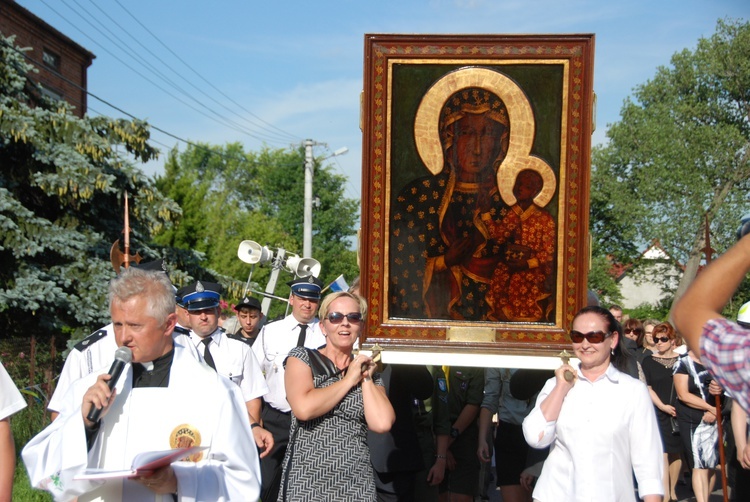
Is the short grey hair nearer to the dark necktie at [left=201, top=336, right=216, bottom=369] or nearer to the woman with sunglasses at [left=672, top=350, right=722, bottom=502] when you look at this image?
the dark necktie at [left=201, top=336, right=216, bottom=369]

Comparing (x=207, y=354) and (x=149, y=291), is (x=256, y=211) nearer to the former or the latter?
(x=207, y=354)

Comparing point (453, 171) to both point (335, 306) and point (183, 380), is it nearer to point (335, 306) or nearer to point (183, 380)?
point (335, 306)

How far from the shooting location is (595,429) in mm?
5180

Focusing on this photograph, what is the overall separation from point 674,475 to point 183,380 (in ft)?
30.5

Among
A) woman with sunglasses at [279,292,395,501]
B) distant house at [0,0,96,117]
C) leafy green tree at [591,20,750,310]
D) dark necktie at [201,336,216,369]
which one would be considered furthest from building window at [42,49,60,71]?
woman with sunglasses at [279,292,395,501]

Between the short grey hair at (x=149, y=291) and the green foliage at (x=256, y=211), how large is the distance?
28038 mm

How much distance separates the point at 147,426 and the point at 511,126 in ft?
11.8

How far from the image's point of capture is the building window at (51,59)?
3397 centimetres

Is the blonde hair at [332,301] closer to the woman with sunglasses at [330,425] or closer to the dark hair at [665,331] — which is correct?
the woman with sunglasses at [330,425]

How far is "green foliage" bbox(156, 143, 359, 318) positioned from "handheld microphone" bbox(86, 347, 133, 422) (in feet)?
93.3

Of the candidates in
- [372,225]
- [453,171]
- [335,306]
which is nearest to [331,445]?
[335,306]

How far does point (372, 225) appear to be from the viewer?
21.5 ft

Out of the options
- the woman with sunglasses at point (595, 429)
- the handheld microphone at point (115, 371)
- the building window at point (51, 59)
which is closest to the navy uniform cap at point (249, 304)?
the woman with sunglasses at point (595, 429)

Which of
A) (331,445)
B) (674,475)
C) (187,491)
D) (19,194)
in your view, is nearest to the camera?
(187,491)
